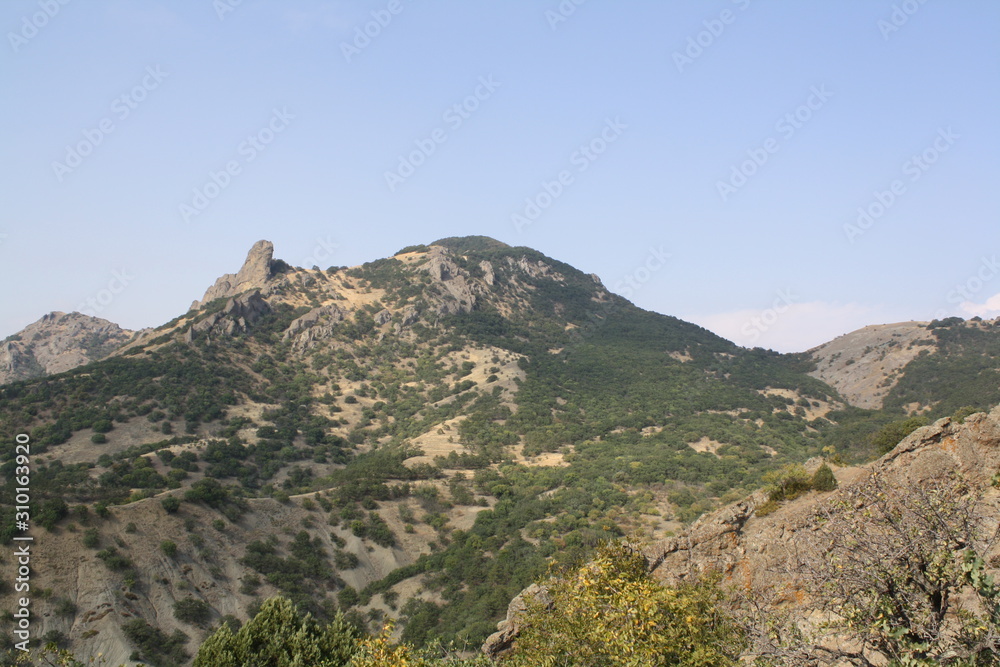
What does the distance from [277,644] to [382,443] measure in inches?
2780

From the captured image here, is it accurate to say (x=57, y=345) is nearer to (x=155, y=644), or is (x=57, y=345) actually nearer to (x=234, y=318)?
(x=234, y=318)

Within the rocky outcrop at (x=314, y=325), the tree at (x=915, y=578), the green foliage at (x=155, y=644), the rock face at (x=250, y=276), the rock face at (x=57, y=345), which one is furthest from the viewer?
the rock face at (x=57, y=345)

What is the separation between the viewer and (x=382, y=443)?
296ft

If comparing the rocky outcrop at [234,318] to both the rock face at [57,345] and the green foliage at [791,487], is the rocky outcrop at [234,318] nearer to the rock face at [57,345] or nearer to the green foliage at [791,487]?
the rock face at [57,345]

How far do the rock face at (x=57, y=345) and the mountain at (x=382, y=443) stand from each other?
48423 millimetres

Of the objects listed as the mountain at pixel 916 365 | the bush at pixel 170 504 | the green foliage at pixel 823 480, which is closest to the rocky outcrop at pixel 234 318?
the bush at pixel 170 504

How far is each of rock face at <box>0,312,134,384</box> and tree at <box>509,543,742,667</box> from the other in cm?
15295

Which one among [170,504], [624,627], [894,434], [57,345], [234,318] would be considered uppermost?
[57,345]

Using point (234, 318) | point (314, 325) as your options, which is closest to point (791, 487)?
point (314, 325)

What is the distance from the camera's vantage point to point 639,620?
12617mm

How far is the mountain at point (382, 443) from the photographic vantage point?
134ft

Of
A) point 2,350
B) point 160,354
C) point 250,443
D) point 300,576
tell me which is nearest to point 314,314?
point 160,354

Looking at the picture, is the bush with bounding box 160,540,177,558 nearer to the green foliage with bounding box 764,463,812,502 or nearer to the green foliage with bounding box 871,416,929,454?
the green foliage with bounding box 764,463,812,502

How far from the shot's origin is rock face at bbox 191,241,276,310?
12600cm
